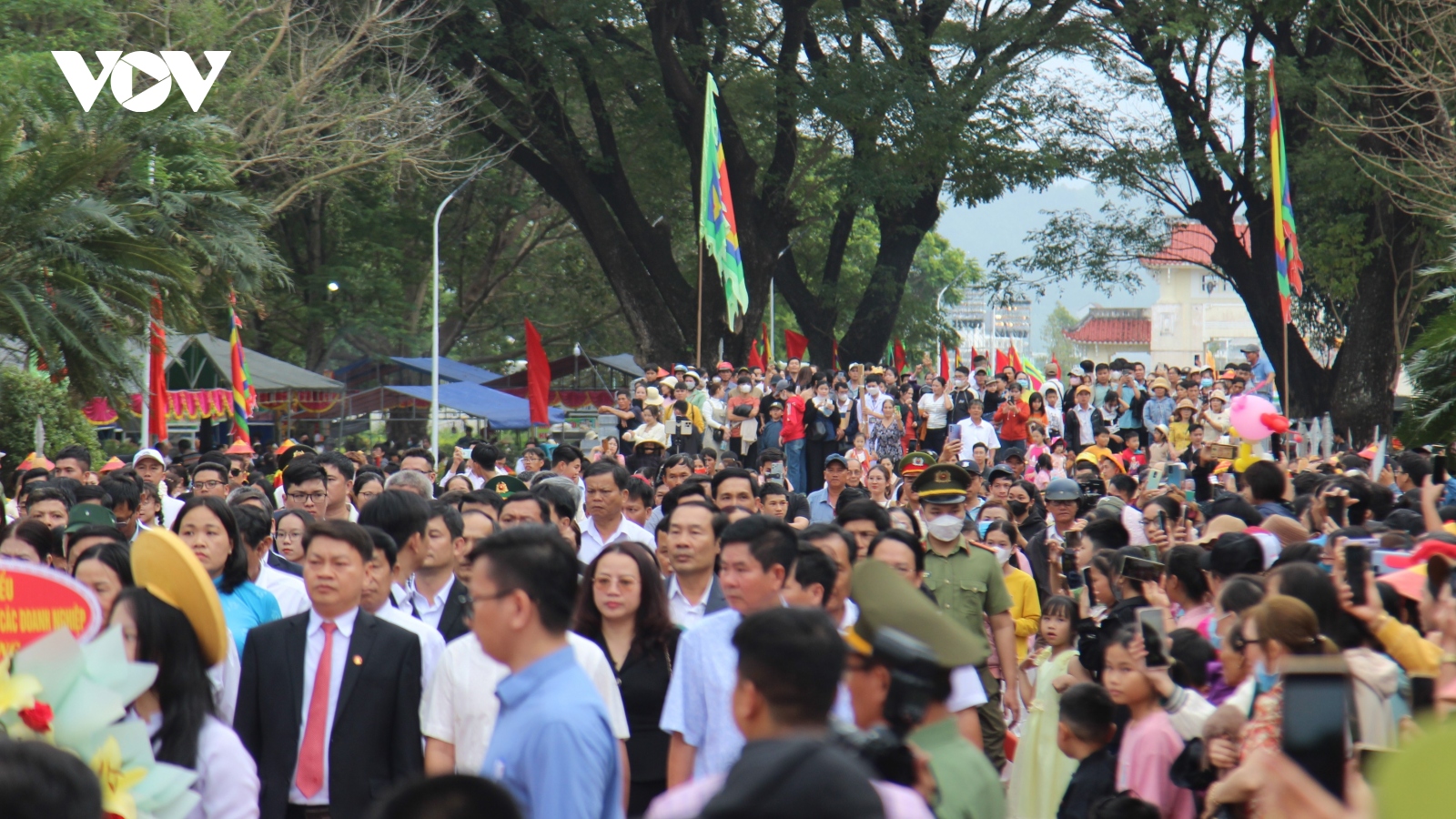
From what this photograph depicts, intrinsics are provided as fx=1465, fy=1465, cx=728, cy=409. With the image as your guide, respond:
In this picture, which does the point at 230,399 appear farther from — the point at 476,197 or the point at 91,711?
the point at 91,711

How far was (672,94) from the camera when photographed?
2873 cm

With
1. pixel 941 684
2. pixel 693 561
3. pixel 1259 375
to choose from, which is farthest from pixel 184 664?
pixel 1259 375

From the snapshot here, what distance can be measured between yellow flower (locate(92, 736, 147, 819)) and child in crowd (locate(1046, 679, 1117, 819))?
319cm

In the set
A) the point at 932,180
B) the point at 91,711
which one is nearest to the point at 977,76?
the point at 932,180

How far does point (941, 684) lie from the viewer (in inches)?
129

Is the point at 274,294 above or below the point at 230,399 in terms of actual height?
above

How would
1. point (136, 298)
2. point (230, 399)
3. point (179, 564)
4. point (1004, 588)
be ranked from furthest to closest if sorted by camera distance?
point (230, 399), point (136, 298), point (1004, 588), point (179, 564)

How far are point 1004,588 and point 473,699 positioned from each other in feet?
11.7

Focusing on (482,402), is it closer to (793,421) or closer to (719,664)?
(793,421)

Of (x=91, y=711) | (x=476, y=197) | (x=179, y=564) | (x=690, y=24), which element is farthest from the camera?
(x=476, y=197)

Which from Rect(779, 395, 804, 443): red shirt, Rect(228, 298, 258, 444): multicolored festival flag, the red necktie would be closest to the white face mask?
the red necktie

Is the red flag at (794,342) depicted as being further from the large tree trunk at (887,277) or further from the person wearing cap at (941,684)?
the person wearing cap at (941,684)

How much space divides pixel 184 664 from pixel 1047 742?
3.44 meters

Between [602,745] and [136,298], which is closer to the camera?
[602,745]
